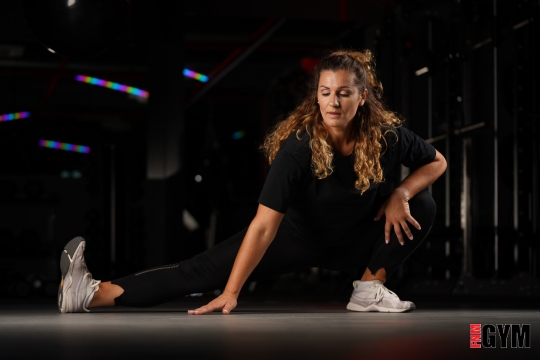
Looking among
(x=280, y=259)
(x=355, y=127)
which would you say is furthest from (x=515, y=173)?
(x=280, y=259)

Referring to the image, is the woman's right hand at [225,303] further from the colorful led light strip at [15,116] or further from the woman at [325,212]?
the colorful led light strip at [15,116]

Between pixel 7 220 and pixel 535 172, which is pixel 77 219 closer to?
pixel 7 220

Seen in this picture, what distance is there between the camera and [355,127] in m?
2.76

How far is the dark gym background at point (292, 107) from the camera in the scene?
16.7 ft

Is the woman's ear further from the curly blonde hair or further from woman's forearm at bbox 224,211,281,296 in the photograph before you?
woman's forearm at bbox 224,211,281,296

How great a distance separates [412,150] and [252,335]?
1152 mm

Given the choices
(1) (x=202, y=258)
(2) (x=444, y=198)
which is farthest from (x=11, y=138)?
(1) (x=202, y=258)

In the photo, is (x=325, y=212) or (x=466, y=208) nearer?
(x=325, y=212)

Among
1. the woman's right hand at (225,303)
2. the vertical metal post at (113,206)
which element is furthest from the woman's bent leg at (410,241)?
the vertical metal post at (113,206)

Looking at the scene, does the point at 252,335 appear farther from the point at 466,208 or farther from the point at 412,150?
the point at 466,208

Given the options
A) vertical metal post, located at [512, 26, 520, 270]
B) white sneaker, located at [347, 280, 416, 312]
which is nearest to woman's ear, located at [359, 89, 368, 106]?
white sneaker, located at [347, 280, 416, 312]

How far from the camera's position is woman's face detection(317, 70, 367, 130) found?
262 cm

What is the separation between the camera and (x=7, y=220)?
26.9ft

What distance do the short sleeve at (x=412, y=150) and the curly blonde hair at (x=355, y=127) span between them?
5 cm
